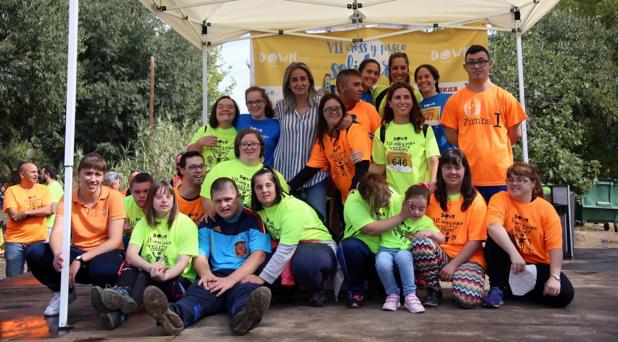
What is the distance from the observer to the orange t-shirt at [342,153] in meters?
5.23

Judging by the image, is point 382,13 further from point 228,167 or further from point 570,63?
point 570,63

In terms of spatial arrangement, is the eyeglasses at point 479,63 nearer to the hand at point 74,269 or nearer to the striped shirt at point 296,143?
the striped shirt at point 296,143

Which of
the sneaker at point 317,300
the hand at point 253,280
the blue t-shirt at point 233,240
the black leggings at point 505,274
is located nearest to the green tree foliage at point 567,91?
the black leggings at point 505,274

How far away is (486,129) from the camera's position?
5.22 meters

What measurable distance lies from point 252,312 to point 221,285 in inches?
22.9

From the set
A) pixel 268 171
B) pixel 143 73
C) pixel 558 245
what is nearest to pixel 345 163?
pixel 268 171

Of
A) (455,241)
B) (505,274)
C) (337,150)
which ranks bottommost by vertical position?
(505,274)

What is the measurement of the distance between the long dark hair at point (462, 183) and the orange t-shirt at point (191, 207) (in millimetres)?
1898

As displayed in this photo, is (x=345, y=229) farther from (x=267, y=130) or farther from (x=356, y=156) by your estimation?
(x=267, y=130)

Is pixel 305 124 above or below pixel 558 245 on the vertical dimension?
above

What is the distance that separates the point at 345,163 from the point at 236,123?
3.83 feet

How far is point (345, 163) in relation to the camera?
5.32 meters

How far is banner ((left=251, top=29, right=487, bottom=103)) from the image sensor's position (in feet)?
26.0

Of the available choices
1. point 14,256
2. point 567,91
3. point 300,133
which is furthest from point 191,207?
point 567,91
